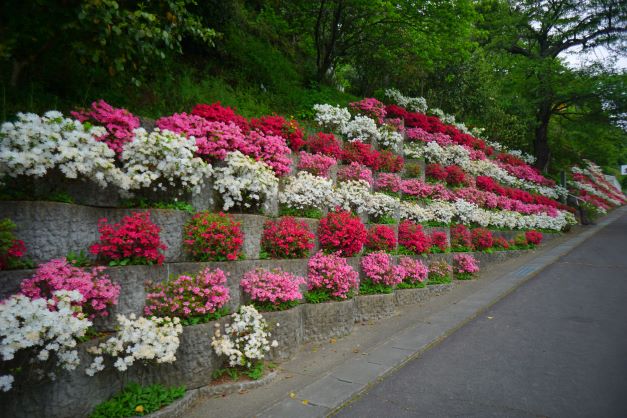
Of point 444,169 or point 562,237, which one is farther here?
point 562,237

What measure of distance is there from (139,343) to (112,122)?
2.85 meters

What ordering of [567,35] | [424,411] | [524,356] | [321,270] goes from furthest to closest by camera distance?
[567,35] < [321,270] < [524,356] < [424,411]

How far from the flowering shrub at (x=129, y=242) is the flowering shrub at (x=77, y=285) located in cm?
28

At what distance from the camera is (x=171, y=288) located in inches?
181

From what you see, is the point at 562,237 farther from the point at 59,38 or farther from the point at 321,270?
the point at 59,38

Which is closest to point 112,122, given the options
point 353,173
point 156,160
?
point 156,160

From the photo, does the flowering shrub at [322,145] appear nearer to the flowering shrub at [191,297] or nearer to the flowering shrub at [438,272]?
the flowering shrub at [438,272]

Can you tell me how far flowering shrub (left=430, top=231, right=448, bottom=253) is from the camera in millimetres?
9812

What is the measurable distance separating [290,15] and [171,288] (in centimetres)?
1168

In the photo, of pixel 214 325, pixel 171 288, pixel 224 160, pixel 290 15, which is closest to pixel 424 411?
pixel 214 325

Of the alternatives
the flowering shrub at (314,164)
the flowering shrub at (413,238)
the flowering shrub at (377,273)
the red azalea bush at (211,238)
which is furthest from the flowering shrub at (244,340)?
the flowering shrub at (413,238)

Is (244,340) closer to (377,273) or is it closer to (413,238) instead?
(377,273)

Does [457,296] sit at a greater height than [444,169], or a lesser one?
lesser

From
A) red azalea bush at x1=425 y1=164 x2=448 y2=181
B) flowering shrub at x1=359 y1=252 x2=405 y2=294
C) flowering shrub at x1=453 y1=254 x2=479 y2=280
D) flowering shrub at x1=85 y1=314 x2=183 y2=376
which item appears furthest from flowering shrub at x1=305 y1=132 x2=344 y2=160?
flowering shrub at x1=85 y1=314 x2=183 y2=376
